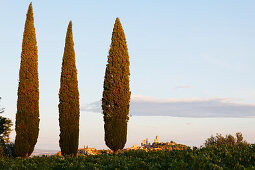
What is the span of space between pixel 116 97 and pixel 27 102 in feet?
23.7

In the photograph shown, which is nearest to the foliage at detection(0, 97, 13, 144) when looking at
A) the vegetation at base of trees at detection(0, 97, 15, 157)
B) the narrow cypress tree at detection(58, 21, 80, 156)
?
the vegetation at base of trees at detection(0, 97, 15, 157)

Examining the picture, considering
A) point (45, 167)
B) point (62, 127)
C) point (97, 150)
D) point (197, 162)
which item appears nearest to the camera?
point (197, 162)

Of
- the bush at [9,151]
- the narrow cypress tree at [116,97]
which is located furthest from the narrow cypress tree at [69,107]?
the bush at [9,151]

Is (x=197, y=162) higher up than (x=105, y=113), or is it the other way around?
(x=105, y=113)

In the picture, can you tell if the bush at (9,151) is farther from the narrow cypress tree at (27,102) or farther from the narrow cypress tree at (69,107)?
the narrow cypress tree at (69,107)

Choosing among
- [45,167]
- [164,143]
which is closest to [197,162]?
[45,167]

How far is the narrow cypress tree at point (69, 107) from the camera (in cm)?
2169

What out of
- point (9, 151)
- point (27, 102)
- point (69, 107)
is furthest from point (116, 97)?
point (9, 151)

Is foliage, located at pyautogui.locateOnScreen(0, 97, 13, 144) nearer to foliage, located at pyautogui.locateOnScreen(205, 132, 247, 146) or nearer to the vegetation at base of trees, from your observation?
the vegetation at base of trees

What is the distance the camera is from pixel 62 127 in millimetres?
21797

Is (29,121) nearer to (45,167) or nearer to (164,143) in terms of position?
(45,167)

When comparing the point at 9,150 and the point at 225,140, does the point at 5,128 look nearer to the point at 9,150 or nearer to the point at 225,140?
the point at 9,150

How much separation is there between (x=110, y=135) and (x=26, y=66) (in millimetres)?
8968

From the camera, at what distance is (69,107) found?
21.9m
